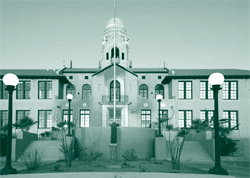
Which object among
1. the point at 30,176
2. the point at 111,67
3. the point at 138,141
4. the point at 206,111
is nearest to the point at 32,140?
the point at 138,141

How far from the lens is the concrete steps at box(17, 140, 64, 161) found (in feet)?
73.5

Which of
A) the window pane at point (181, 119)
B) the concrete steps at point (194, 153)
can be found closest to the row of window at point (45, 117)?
the window pane at point (181, 119)

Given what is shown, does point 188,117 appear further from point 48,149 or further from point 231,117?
point 48,149

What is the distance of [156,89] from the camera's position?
45.2 metres

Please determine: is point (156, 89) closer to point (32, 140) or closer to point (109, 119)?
point (109, 119)

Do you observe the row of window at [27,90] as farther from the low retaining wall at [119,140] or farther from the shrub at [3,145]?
the low retaining wall at [119,140]

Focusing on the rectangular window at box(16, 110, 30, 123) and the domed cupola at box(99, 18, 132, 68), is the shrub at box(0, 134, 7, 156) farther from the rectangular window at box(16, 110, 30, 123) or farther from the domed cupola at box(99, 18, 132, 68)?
the domed cupola at box(99, 18, 132, 68)

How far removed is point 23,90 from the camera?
38.7 meters

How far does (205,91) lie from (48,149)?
21879mm

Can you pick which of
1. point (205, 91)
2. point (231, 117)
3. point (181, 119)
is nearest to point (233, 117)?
point (231, 117)

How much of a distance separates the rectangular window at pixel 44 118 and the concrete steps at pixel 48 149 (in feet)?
41.3

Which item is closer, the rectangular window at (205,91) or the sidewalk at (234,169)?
the sidewalk at (234,169)

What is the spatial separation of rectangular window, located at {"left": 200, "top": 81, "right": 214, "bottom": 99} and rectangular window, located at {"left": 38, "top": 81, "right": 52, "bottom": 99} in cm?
1861

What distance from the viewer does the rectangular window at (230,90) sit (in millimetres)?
38469
